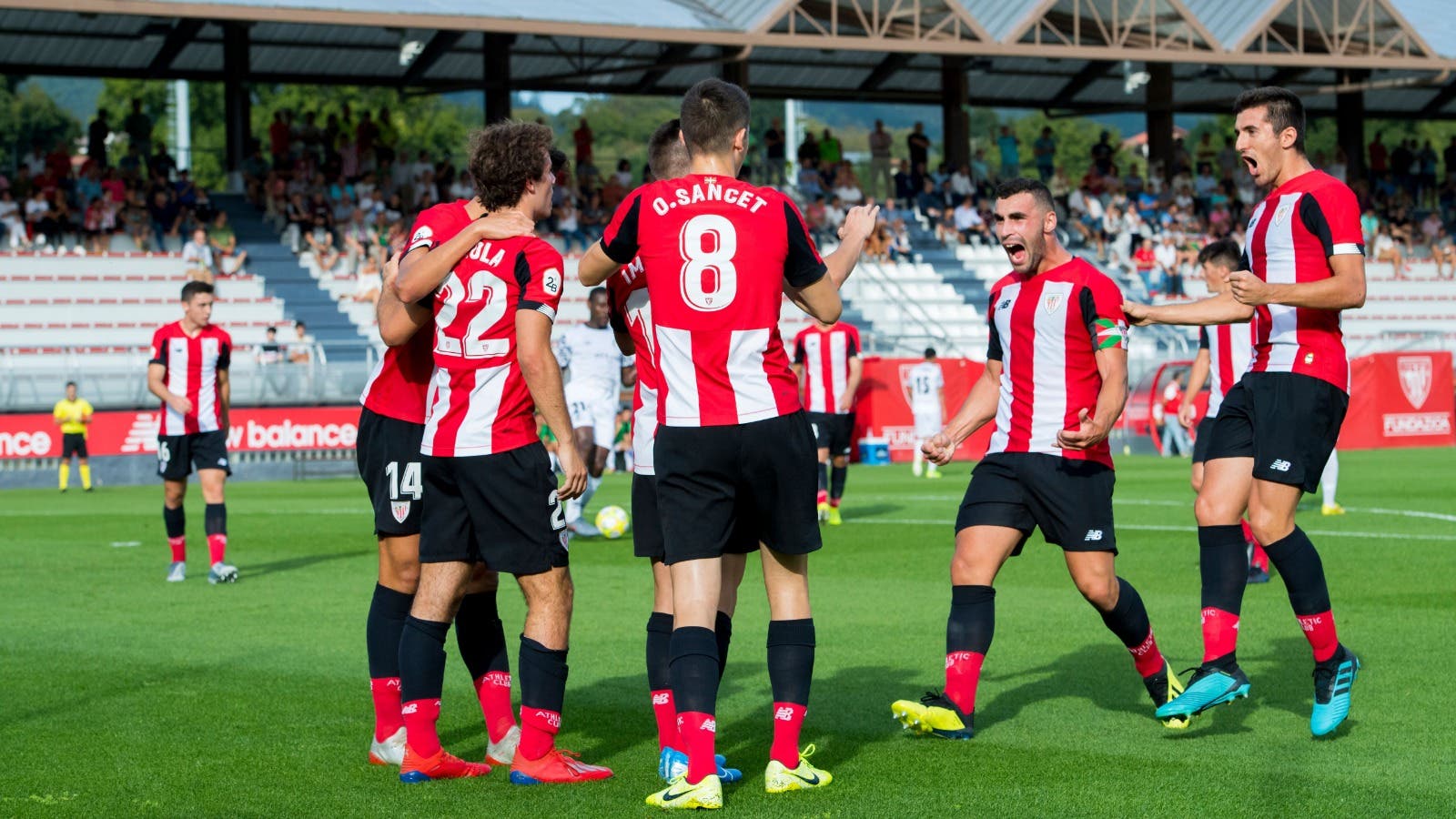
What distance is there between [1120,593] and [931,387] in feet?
66.6

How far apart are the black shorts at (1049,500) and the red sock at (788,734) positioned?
4.45ft

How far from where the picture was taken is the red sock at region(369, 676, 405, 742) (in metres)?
6.16

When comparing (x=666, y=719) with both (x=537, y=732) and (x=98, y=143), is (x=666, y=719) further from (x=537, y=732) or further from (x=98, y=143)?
(x=98, y=143)

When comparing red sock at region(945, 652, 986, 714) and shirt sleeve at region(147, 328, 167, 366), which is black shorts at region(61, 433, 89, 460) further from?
red sock at region(945, 652, 986, 714)

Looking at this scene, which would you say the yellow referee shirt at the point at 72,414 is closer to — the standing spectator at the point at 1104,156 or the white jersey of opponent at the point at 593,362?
the white jersey of opponent at the point at 593,362

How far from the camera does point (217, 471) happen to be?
1263 cm

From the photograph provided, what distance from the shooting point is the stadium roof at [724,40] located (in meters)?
31.8

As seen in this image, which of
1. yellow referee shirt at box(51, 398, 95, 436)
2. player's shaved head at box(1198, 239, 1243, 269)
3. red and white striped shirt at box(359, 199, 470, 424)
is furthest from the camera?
yellow referee shirt at box(51, 398, 95, 436)

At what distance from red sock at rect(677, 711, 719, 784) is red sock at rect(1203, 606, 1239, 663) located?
7.02 ft

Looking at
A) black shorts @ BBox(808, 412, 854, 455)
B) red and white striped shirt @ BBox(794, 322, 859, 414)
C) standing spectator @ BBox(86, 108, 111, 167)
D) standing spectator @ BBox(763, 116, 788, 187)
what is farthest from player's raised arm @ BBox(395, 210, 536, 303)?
standing spectator @ BBox(763, 116, 788, 187)

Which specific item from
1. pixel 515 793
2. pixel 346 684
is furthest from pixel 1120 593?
pixel 346 684

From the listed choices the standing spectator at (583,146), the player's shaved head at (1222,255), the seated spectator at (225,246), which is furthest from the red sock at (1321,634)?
the standing spectator at (583,146)

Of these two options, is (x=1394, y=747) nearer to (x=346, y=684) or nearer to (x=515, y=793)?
(x=515, y=793)

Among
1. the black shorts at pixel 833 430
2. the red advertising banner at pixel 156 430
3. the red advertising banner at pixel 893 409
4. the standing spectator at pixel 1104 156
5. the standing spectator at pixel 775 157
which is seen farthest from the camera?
the standing spectator at pixel 1104 156
